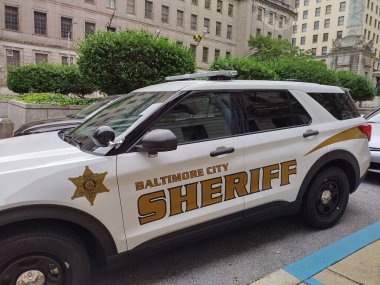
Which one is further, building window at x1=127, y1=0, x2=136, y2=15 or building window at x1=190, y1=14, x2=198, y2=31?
Answer: building window at x1=190, y1=14, x2=198, y2=31

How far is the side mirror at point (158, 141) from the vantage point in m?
2.48

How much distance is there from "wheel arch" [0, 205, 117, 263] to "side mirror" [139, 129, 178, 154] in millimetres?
653

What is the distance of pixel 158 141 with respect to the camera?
2.48m

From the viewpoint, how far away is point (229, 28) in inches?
2186

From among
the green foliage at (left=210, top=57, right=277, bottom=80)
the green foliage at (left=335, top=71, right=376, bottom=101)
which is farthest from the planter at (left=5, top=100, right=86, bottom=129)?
the green foliage at (left=335, top=71, right=376, bottom=101)

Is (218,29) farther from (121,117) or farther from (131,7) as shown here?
(121,117)

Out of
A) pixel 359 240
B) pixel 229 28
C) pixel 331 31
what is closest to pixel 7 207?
pixel 359 240

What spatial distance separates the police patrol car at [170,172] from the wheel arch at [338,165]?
0.05 feet

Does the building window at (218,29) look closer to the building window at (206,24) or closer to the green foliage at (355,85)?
the building window at (206,24)

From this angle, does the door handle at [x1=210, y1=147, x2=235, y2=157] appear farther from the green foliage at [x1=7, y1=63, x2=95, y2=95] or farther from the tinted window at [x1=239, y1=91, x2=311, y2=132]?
the green foliage at [x1=7, y1=63, x2=95, y2=95]

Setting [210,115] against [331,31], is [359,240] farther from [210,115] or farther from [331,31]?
[331,31]

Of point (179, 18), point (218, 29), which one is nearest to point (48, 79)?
point (179, 18)

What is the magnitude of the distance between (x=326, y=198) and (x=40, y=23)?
130 feet

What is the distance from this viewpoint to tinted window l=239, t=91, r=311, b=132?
10.9 feet
